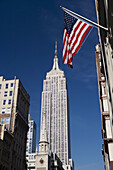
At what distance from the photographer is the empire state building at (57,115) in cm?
16400

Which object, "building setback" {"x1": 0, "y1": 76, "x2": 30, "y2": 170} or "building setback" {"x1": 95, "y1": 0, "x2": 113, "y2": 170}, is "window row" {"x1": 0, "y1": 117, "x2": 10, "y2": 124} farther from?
"building setback" {"x1": 95, "y1": 0, "x2": 113, "y2": 170}

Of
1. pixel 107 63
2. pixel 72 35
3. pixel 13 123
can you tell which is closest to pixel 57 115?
pixel 13 123

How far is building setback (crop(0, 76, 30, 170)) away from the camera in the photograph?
173 ft

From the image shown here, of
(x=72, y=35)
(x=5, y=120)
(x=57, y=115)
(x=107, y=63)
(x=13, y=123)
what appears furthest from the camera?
(x=57, y=115)

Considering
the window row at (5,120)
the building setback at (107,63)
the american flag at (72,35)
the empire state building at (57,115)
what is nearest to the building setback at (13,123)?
the window row at (5,120)

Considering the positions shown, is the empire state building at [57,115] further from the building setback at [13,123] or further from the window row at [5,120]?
the window row at [5,120]

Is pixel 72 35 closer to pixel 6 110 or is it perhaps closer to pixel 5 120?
pixel 5 120

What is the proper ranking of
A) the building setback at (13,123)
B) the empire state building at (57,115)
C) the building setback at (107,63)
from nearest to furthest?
the building setback at (107,63), the building setback at (13,123), the empire state building at (57,115)

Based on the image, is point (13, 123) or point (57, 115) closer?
point (13, 123)

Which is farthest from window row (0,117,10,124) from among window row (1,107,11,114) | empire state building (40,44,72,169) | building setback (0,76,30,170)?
empire state building (40,44,72,169)

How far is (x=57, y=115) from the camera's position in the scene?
7106 inches

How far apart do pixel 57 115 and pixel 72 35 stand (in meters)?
165

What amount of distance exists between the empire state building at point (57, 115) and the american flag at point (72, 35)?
152 metres

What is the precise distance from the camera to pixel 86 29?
16.8 m
